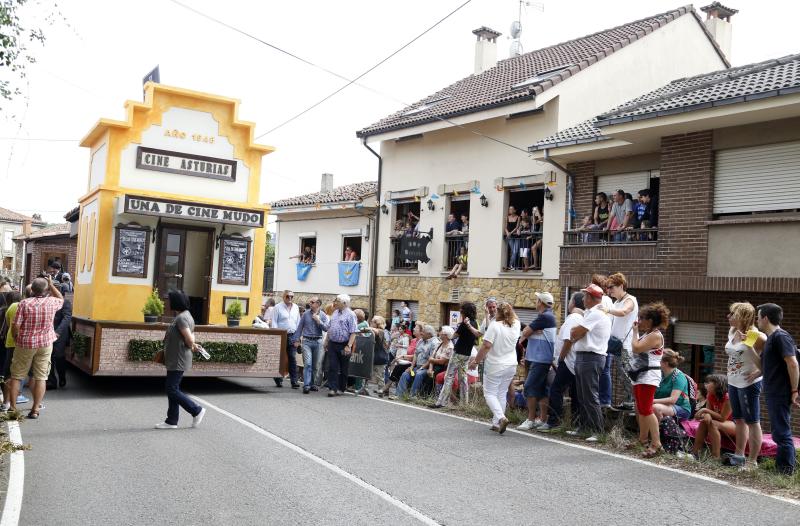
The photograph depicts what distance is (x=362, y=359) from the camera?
14.8m

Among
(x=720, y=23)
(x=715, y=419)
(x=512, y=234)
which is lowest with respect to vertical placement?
(x=715, y=419)

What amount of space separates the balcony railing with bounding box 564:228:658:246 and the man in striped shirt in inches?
421

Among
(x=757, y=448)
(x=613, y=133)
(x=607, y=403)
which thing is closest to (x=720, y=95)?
(x=613, y=133)

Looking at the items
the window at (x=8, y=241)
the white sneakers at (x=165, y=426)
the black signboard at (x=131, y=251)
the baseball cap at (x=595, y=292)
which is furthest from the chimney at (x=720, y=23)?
the window at (x=8, y=241)

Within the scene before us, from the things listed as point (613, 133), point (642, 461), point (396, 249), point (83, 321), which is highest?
point (613, 133)

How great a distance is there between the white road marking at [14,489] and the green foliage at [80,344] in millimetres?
4777

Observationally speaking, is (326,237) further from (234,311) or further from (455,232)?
(234,311)

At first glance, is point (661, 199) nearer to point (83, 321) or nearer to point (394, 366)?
point (394, 366)

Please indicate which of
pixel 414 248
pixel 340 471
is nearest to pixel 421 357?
pixel 340 471

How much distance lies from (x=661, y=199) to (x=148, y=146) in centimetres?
988

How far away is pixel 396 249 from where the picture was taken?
2447cm

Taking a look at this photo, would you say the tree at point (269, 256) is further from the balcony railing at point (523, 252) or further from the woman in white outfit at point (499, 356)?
the woman in white outfit at point (499, 356)

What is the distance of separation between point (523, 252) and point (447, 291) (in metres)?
2.91

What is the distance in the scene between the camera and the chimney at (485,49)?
2755 centimetres
